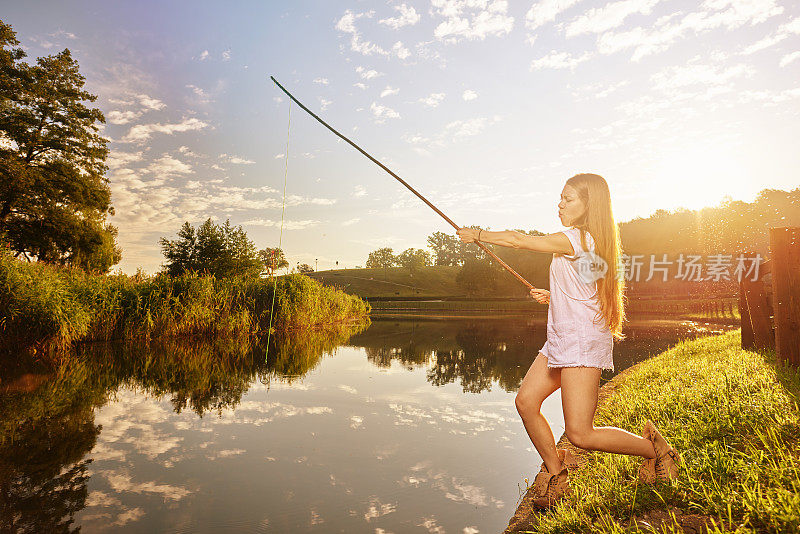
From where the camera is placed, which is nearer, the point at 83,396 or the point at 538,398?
the point at 538,398

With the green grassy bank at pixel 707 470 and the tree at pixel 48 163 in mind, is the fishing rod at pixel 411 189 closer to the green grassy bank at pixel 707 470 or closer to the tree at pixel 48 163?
the green grassy bank at pixel 707 470

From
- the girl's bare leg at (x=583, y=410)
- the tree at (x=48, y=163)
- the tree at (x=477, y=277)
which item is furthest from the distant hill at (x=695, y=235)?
the girl's bare leg at (x=583, y=410)

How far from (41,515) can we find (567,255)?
4.03m

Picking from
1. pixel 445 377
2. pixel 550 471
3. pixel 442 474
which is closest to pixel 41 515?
pixel 442 474

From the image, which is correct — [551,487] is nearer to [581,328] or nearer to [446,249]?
[581,328]

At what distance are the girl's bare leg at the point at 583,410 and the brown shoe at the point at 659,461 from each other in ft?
1.07

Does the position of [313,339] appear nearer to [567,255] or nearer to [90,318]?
[90,318]

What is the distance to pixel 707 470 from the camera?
3113 millimetres

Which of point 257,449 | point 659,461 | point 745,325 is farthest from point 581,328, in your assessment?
point 745,325

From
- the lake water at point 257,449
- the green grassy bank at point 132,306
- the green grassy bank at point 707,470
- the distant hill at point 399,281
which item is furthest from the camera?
the distant hill at point 399,281

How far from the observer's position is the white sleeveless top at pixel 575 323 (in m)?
2.90

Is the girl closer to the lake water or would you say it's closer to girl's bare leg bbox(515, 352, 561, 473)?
girl's bare leg bbox(515, 352, 561, 473)

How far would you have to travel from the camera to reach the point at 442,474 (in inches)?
165

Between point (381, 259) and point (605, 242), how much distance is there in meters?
144
